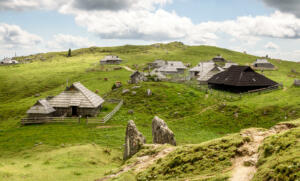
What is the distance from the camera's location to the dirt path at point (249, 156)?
8.82 meters

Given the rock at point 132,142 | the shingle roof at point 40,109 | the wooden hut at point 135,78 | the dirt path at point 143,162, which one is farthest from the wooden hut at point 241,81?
the dirt path at point 143,162

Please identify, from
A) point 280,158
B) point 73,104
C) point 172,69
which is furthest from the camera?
point 172,69

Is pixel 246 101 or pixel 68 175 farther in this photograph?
pixel 246 101

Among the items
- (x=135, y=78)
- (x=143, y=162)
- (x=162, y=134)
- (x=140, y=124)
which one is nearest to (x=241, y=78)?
(x=135, y=78)

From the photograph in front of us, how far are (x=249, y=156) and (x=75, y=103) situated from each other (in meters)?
34.2

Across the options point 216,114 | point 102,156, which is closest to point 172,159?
point 102,156

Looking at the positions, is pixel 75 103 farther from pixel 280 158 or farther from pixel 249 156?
pixel 280 158

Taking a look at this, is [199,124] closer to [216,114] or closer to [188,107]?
[216,114]

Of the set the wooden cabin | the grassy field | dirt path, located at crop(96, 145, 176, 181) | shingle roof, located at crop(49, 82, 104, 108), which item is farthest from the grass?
the wooden cabin

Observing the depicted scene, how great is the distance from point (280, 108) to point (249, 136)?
90.5 ft

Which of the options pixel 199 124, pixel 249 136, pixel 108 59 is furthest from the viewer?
pixel 108 59

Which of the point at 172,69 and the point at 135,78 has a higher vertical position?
the point at 172,69

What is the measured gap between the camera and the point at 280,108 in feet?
114

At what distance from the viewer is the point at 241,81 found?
49719 millimetres
